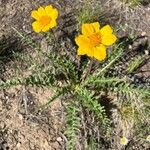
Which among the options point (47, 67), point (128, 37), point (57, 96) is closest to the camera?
point (57, 96)

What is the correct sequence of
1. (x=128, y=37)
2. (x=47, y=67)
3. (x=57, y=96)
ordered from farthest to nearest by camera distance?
1. (x=128, y=37)
2. (x=47, y=67)
3. (x=57, y=96)

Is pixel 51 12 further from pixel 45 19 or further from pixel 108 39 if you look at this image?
pixel 108 39

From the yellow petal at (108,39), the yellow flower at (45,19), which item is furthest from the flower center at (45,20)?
the yellow petal at (108,39)

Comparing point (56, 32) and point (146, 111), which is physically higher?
point (56, 32)

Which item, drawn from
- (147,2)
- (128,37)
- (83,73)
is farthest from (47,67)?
(147,2)

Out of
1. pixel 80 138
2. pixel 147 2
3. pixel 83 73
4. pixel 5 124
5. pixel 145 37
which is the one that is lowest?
pixel 80 138

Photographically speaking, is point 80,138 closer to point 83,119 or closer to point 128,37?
Answer: point 83,119

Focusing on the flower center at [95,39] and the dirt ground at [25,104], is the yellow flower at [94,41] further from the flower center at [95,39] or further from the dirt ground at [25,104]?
the dirt ground at [25,104]

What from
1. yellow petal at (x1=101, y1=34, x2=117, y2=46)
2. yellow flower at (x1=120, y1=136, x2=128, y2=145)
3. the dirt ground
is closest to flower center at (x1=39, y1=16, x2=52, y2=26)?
yellow petal at (x1=101, y1=34, x2=117, y2=46)
